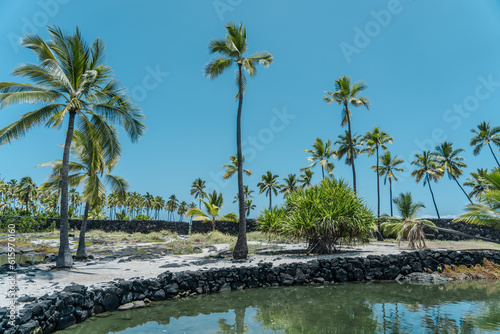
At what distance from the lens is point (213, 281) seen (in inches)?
433

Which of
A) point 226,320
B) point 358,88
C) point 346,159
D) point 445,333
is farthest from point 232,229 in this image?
point 445,333

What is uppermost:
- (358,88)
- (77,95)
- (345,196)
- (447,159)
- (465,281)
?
(358,88)

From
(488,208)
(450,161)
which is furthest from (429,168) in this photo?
(488,208)

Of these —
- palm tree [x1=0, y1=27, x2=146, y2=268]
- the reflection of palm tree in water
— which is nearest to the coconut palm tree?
the reflection of palm tree in water

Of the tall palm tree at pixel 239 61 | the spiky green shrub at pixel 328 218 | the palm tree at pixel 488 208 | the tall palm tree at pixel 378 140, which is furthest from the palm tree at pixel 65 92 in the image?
the tall palm tree at pixel 378 140

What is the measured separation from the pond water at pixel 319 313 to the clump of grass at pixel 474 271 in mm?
2396

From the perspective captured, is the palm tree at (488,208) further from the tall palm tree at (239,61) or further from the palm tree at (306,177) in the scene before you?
the palm tree at (306,177)

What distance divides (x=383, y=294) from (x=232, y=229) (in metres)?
21.8

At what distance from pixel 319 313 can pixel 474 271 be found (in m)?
10.5

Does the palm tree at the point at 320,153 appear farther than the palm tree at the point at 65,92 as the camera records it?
Yes

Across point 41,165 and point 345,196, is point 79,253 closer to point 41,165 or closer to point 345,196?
point 41,165

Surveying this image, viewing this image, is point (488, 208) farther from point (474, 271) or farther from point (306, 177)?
point (306, 177)

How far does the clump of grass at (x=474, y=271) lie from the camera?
521 inches

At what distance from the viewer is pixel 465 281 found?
12539 mm
